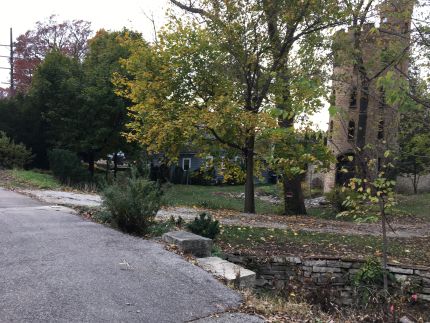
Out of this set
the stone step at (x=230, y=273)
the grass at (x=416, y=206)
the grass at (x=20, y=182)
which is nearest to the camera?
the stone step at (x=230, y=273)

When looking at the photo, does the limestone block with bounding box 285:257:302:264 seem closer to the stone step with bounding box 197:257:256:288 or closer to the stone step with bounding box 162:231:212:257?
the stone step with bounding box 162:231:212:257

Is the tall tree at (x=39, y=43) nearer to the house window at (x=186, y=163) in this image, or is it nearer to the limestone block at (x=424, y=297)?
the house window at (x=186, y=163)

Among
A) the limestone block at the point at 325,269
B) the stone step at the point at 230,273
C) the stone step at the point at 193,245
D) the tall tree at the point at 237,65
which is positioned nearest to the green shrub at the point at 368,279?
the limestone block at the point at 325,269

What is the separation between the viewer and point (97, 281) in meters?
4.99

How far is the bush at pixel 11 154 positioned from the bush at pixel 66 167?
5.91 feet

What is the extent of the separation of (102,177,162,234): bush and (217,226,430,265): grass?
1.65 m

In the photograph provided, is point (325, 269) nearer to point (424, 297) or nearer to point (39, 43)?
point (424, 297)

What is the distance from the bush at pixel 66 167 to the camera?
21938 millimetres

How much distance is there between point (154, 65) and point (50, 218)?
740 cm

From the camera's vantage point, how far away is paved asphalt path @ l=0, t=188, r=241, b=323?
4.17m

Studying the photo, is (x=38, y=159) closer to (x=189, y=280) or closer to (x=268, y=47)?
(x=268, y=47)

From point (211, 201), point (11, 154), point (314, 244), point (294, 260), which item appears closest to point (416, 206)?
point (211, 201)

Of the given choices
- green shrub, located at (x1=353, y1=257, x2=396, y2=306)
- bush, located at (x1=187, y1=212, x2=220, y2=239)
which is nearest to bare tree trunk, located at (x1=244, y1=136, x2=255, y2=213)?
bush, located at (x1=187, y1=212, x2=220, y2=239)

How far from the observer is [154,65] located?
1472cm
